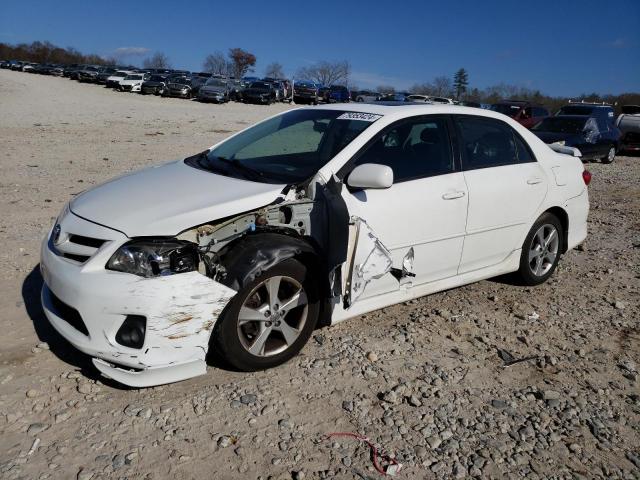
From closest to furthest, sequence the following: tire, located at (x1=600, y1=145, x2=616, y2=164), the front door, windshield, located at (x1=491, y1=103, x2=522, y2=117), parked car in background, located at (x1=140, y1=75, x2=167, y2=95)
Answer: the front door < tire, located at (x1=600, y1=145, x2=616, y2=164) < windshield, located at (x1=491, y1=103, x2=522, y2=117) < parked car in background, located at (x1=140, y1=75, x2=167, y2=95)

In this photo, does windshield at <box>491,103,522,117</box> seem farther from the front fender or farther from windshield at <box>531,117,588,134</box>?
the front fender

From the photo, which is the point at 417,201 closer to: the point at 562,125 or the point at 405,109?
the point at 405,109

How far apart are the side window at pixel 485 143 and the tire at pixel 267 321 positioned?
1738 millimetres

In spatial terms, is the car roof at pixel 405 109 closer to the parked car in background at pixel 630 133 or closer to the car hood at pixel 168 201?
the car hood at pixel 168 201

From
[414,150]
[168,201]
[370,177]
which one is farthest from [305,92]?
[168,201]

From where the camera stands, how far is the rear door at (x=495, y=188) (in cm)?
430

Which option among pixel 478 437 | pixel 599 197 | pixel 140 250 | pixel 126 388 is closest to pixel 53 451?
pixel 126 388

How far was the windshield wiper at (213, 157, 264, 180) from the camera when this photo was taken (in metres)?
3.75

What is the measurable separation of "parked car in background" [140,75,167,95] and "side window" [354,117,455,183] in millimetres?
37722

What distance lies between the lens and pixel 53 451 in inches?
105

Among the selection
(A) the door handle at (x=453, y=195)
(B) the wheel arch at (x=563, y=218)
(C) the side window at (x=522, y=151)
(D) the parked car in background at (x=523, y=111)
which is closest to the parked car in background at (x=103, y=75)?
(D) the parked car in background at (x=523, y=111)

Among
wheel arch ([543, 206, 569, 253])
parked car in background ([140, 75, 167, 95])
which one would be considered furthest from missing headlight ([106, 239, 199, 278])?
parked car in background ([140, 75, 167, 95])

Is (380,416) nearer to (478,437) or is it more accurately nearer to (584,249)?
(478,437)

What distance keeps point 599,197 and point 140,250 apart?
9490 mm
